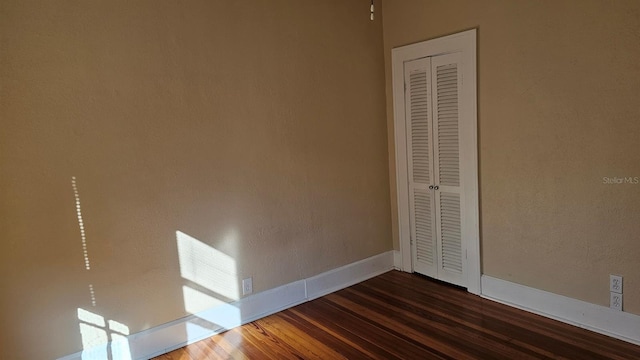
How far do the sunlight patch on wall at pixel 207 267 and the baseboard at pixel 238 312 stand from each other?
136 millimetres

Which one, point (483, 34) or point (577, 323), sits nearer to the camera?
point (577, 323)

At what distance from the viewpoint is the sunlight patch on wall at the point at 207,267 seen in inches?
117

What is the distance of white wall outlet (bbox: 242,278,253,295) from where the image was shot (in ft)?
10.7

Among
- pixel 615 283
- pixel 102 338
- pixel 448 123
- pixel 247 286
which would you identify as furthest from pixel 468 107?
pixel 102 338

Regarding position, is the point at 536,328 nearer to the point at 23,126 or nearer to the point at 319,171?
the point at 319,171

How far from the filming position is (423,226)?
399 centimetres

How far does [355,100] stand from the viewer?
391 cm

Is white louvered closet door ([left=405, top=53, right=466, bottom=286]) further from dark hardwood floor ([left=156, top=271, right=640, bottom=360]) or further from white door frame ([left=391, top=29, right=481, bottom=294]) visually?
dark hardwood floor ([left=156, top=271, right=640, bottom=360])

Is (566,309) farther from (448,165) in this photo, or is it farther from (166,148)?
(166,148)

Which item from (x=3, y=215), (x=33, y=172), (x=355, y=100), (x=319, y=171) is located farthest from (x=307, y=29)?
(x=3, y=215)

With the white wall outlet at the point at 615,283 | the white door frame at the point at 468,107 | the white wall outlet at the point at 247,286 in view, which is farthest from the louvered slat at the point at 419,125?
the white wall outlet at the point at 247,286

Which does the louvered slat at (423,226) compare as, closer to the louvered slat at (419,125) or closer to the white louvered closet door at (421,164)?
the white louvered closet door at (421,164)

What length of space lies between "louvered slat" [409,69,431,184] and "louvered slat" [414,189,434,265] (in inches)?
5.9

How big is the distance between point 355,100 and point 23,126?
253 cm
